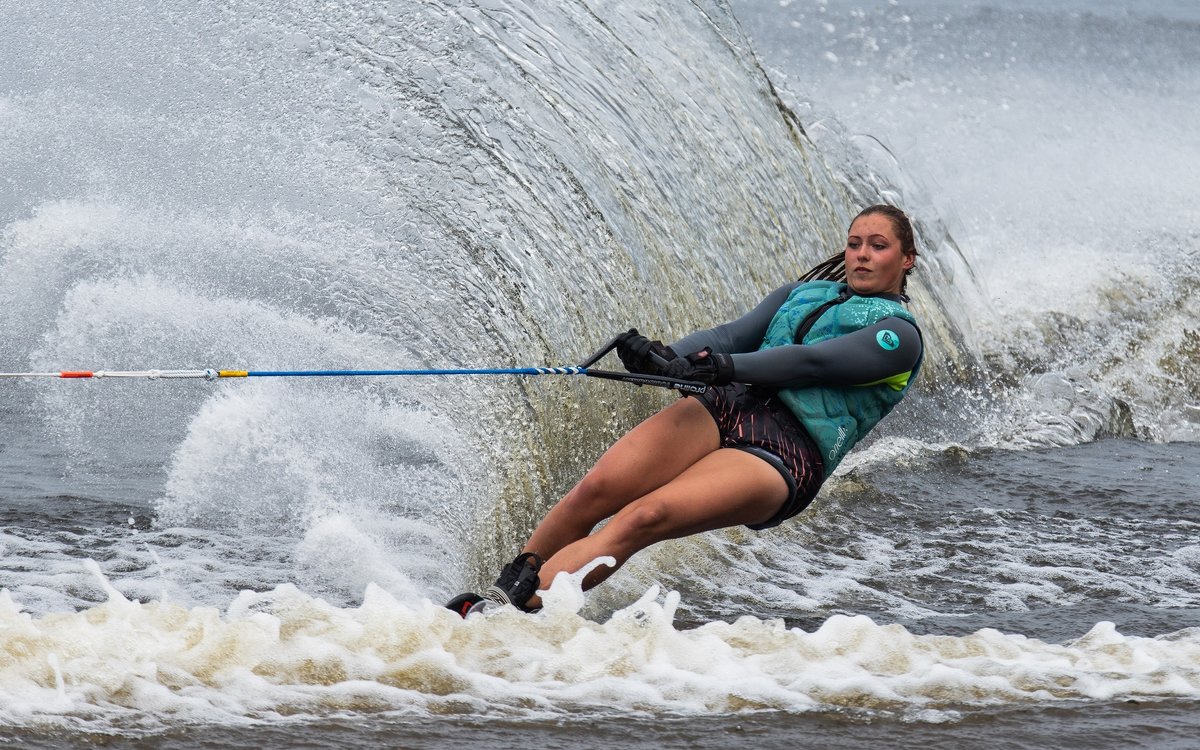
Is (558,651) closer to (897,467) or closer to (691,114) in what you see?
(897,467)

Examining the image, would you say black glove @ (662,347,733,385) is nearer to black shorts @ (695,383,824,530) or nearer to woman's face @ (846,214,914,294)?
black shorts @ (695,383,824,530)

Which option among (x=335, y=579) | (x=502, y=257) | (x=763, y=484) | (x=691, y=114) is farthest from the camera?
(x=691, y=114)

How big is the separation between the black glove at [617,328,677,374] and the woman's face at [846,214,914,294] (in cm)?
71

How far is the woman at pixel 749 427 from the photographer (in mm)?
4312

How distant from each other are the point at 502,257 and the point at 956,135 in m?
20.8

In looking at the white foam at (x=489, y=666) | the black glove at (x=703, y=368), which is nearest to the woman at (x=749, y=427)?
the black glove at (x=703, y=368)

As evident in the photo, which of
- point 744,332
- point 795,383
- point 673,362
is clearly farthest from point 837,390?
point 673,362

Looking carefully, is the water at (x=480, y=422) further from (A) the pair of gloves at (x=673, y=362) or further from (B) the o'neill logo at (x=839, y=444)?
(A) the pair of gloves at (x=673, y=362)

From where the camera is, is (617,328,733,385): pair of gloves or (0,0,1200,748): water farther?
(617,328,733,385): pair of gloves

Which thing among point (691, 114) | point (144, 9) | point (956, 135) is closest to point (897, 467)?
point (691, 114)

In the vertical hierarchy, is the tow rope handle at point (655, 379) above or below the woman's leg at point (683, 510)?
above

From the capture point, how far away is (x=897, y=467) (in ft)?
26.2

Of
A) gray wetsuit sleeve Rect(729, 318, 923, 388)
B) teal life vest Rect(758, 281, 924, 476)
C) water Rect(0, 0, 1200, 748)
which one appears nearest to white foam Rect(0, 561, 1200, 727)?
water Rect(0, 0, 1200, 748)

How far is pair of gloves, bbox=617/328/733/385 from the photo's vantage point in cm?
434
